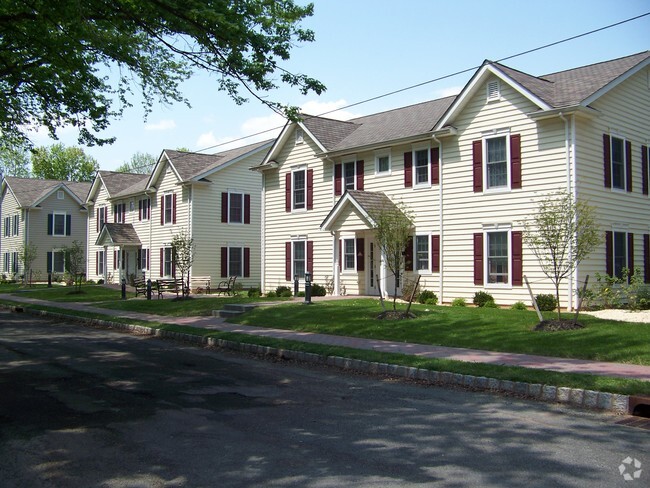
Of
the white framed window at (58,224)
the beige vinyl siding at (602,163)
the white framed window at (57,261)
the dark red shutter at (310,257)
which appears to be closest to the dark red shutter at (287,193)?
the dark red shutter at (310,257)

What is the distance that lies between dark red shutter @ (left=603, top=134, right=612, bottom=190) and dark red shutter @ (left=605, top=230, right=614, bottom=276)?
169 centimetres

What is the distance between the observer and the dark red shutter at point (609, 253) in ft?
62.5

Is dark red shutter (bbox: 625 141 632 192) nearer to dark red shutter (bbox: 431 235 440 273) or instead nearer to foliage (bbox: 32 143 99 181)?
dark red shutter (bbox: 431 235 440 273)

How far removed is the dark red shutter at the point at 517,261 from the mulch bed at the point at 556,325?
5.21 m

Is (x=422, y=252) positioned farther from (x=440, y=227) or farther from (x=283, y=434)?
(x=283, y=434)

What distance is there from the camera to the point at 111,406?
7.94 m

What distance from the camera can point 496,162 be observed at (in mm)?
20016

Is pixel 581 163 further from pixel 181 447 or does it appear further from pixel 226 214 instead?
pixel 226 214

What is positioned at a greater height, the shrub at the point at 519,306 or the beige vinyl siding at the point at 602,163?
the beige vinyl siding at the point at 602,163

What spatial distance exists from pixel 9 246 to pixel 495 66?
50.4 metres

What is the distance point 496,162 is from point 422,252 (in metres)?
4.36

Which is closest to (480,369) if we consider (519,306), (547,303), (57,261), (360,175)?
(547,303)

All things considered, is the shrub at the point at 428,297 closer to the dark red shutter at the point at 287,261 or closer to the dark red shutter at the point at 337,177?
the dark red shutter at the point at 337,177

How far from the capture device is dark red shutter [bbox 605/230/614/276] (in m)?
Result: 19.0
